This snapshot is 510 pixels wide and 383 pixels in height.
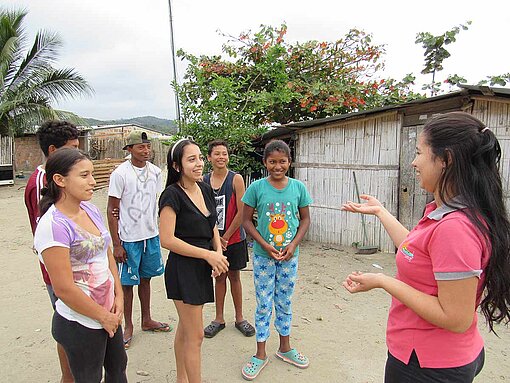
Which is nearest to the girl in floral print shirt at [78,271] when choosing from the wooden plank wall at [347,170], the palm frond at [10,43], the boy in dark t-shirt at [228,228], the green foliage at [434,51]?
the boy in dark t-shirt at [228,228]

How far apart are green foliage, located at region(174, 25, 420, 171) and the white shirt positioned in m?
3.95

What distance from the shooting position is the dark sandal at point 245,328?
3.56 metres

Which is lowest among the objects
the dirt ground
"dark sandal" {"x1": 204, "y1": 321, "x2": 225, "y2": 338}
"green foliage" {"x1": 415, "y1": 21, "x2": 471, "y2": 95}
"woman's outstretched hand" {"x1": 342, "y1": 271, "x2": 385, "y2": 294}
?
the dirt ground

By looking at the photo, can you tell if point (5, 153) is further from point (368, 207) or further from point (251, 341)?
point (368, 207)

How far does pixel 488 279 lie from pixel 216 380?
2278 millimetres

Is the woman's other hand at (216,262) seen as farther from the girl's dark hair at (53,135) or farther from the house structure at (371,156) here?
the house structure at (371,156)

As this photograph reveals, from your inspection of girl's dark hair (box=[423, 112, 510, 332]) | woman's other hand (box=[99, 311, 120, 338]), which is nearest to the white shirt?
woman's other hand (box=[99, 311, 120, 338])

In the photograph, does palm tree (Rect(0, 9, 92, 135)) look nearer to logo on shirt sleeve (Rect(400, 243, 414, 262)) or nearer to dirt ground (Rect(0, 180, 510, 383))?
dirt ground (Rect(0, 180, 510, 383))

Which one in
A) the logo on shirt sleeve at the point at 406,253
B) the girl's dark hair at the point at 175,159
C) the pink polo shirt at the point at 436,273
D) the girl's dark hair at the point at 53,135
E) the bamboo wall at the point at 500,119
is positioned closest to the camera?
the pink polo shirt at the point at 436,273

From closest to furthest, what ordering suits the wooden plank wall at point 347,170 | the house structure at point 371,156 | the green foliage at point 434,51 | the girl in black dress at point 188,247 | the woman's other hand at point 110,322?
the woman's other hand at point 110,322, the girl in black dress at point 188,247, the house structure at point 371,156, the wooden plank wall at point 347,170, the green foliage at point 434,51

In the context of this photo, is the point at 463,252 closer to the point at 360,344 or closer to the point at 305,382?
the point at 305,382

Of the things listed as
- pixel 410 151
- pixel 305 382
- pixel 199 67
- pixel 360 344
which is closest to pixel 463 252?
pixel 305 382

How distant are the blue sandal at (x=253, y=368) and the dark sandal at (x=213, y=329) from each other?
0.65 m

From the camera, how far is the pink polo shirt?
1229 millimetres
